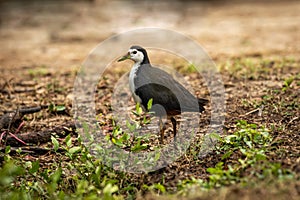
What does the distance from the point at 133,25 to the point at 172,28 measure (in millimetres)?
1024

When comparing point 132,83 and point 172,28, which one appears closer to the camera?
point 132,83

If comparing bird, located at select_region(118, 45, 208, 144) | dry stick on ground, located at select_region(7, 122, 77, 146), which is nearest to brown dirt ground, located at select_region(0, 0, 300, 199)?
dry stick on ground, located at select_region(7, 122, 77, 146)

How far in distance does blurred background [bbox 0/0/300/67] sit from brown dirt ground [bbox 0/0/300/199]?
0.8 inches

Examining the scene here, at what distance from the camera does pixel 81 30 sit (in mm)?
12164

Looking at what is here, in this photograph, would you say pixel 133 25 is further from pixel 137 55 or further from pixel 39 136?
pixel 39 136

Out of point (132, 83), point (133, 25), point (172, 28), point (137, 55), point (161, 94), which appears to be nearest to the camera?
point (161, 94)

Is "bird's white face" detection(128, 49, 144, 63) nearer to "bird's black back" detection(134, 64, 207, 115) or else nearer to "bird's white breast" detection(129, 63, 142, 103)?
"bird's white breast" detection(129, 63, 142, 103)

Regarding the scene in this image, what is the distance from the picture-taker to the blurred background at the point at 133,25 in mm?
9836

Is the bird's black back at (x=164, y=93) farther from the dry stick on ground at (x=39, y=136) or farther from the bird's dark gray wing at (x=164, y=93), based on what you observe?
the dry stick on ground at (x=39, y=136)

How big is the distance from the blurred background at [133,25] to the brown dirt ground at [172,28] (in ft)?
0.06

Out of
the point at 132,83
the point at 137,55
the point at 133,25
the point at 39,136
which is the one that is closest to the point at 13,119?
Answer: the point at 39,136

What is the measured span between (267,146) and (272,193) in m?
1.08

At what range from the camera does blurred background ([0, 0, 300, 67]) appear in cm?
984

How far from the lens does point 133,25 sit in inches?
495
